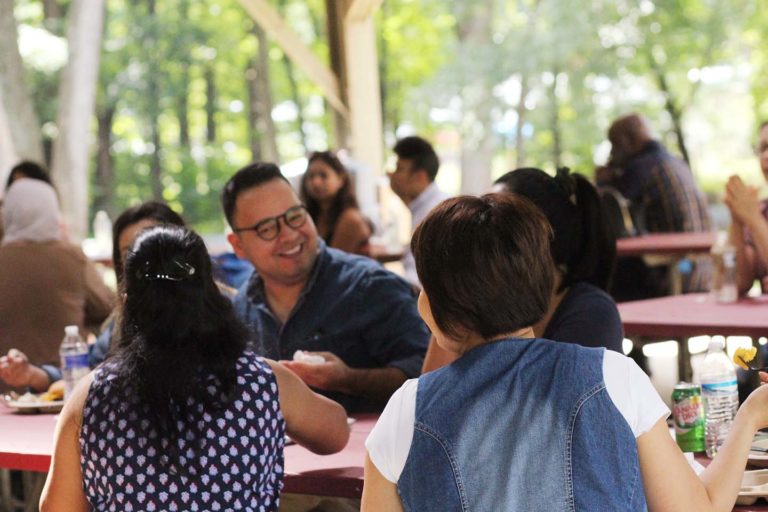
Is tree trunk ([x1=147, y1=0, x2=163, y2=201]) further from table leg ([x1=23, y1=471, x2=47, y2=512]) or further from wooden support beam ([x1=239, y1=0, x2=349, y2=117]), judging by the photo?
Result: table leg ([x1=23, y1=471, x2=47, y2=512])

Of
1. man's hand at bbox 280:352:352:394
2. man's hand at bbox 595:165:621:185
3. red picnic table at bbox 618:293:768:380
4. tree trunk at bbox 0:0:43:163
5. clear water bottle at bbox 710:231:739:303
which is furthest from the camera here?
tree trunk at bbox 0:0:43:163

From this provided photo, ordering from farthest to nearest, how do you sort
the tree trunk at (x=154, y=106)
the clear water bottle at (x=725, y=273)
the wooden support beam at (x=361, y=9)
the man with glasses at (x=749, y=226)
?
the tree trunk at (x=154, y=106)
the wooden support beam at (x=361, y=9)
the clear water bottle at (x=725, y=273)
the man with glasses at (x=749, y=226)

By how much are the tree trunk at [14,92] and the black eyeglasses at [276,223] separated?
1102cm

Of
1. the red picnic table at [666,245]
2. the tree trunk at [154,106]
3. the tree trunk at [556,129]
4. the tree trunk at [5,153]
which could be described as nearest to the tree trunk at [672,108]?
the tree trunk at [556,129]

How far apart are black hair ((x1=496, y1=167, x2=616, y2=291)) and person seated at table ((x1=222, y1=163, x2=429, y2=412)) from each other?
670 mm

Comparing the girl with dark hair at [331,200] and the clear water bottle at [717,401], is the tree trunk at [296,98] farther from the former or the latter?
the clear water bottle at [717,401]

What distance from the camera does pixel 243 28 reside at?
19938 millimetres

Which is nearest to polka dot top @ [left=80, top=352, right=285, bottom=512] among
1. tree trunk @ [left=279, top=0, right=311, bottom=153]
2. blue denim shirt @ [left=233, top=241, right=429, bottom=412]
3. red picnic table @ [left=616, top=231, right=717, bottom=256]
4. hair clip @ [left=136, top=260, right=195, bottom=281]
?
hair clip @ [left=136, top=260, right=195, bottom=281]

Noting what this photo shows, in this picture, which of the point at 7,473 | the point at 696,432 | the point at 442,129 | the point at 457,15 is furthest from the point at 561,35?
the point at 696,432

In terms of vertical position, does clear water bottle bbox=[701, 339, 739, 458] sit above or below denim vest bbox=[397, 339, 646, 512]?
below

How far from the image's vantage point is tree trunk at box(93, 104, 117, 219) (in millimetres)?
19688

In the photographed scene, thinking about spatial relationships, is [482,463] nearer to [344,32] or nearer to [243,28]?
[344,32]

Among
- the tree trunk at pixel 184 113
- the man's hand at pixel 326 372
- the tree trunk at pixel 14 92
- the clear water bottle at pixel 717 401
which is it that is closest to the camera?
the clear water bottle at pixel 717 401

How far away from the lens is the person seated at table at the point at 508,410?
66.3 inches
